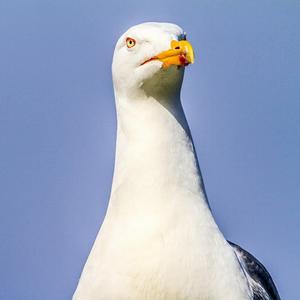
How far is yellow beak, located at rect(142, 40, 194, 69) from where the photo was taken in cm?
674

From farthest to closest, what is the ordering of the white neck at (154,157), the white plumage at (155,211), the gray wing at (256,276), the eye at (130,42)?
the gray wing at (256,276)
the eye at (130,42)
the white neck at (154,157)
the white plumage at (155,211)

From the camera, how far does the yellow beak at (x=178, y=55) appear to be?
674cm

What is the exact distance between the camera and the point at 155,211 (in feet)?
22.2

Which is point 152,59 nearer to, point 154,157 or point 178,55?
point 178,55

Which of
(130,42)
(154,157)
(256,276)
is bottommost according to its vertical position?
(256,276)

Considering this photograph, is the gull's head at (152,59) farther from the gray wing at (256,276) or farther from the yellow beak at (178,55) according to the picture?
the gray wing at (256,276)

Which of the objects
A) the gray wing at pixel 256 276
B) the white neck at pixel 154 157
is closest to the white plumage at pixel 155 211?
the white neck at pixel 154 157

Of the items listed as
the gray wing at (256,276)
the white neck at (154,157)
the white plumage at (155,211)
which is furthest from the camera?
the gray wing at (256,276)

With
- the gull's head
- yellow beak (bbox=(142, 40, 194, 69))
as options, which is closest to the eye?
the gull's head

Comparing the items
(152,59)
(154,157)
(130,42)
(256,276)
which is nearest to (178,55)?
(152,59)

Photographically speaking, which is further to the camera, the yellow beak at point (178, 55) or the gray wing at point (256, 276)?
the gray wing at point (256, 276)

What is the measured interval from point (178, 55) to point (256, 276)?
2.49 metres

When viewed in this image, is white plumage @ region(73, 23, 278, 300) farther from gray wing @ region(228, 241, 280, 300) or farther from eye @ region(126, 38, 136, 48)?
gray wing @ region(228, 241, 280, 300)

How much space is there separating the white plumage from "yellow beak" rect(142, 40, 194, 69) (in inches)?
2.2
